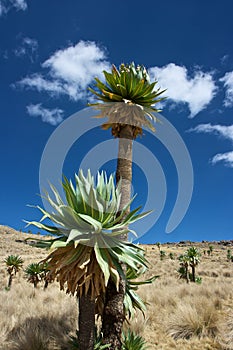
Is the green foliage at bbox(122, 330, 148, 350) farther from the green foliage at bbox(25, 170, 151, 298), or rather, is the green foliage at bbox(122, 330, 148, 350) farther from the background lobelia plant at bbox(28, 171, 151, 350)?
the green foliage at bbox(25, 170, 151, 298)

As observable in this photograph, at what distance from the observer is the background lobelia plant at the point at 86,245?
582cm

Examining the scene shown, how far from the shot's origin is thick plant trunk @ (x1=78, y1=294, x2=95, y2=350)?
6.12m

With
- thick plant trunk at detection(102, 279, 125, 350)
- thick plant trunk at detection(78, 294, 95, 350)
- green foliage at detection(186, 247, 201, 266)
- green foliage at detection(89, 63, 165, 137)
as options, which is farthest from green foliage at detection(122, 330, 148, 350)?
green foliage at detection(186, 247, 201, 266)

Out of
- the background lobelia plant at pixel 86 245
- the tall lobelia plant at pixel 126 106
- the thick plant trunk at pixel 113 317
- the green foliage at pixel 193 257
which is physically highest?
the green foliage at pixel 193 257

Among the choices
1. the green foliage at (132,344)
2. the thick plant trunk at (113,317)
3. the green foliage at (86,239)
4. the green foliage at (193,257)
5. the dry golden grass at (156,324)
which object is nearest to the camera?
the green foliage at (86,239)

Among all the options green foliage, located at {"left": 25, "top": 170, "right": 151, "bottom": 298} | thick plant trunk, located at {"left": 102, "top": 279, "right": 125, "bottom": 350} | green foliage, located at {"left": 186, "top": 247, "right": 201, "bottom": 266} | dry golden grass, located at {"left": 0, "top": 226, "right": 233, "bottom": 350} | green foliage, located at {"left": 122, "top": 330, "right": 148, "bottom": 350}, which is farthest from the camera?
green foliage, located at {"left": 186, "top": 247, "right": 201, "bottom": 266}

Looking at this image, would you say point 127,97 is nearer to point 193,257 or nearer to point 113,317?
point 113,317

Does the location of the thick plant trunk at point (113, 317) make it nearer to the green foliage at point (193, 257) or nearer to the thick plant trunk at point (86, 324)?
the thick plant trunk at point (86, 324)

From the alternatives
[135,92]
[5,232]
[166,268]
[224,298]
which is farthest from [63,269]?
[5,232]

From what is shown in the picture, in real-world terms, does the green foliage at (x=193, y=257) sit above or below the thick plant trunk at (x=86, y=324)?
above

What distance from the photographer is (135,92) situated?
830 cm

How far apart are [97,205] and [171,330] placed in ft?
16.2

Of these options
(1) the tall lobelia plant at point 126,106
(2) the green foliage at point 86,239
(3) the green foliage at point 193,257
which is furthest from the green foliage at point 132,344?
(3) the green foliage at point 193,257

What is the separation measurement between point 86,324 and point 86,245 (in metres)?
1.61
